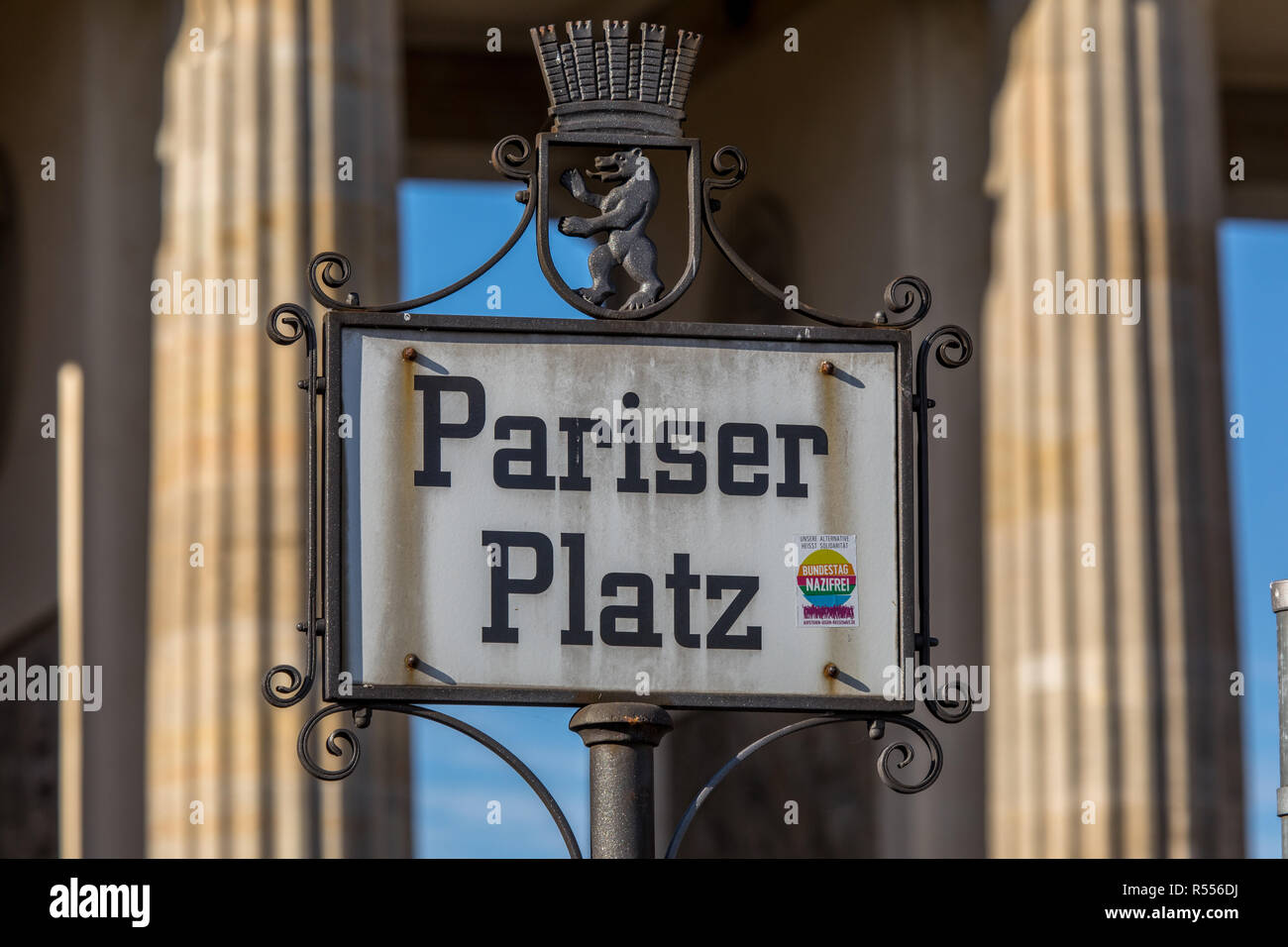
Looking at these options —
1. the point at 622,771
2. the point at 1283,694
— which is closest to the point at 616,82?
the point at 622,771

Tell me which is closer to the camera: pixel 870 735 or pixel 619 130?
pixel 870 735

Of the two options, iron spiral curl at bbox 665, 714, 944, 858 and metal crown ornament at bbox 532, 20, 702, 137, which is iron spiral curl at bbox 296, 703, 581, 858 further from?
metal crown ornament at bbox 532, 20, 702, 137

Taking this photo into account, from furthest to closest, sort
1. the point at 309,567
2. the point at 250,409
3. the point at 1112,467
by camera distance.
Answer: the point at 1112,467 < the point at 250,409 < the point at 309,567

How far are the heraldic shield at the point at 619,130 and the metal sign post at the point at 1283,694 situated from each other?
1.26 metres

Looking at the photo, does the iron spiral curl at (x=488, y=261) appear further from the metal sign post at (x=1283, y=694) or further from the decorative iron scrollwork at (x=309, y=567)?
the metal sign post at (x=1283, y=694)

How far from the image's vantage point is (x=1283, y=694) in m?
4.48

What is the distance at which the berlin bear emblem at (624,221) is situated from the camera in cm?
455

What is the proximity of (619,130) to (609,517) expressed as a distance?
2.52 feet

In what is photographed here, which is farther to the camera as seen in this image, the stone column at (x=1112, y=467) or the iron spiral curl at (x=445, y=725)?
the stone column at (x=1112, y=467)

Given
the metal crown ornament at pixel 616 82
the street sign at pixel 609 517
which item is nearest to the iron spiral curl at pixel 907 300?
the street sign at pixel 609 517

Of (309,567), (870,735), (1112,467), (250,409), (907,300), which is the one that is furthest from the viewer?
(1112,467)

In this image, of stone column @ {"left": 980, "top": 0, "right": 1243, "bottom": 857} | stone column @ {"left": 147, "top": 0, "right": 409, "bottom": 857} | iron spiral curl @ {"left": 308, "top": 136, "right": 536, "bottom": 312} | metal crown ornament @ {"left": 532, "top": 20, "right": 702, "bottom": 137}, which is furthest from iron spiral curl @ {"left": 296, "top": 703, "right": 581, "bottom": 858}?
stone column @ {"left": 980, "top": 0, "right": 1243, "bottom": 857}

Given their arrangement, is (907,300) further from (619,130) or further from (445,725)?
(445,725)
